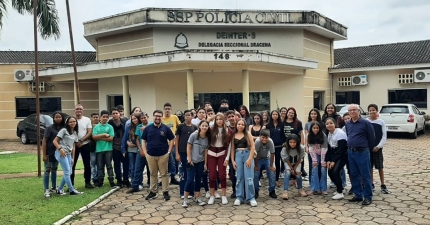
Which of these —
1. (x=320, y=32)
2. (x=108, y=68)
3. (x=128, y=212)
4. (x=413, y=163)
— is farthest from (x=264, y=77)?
(x=128, y=212)

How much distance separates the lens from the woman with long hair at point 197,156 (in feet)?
18.9

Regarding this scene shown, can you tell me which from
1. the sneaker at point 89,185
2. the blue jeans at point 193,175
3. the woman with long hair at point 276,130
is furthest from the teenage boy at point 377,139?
the sneaker at point 89,185

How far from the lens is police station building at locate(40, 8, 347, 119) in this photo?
49.0ft

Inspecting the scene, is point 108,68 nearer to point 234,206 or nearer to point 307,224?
point 234,206

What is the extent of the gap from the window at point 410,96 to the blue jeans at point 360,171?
13975 millimetres

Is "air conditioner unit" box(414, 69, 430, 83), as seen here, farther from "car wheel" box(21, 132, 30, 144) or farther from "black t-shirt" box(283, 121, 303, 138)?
"car wheel" box(21, 132, 30, 144)

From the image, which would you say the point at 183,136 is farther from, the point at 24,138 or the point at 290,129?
the point at 24,138

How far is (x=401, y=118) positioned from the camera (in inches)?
555

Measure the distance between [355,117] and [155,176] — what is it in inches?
134

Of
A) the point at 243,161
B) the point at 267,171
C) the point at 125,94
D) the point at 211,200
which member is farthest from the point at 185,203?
the point at 125,94

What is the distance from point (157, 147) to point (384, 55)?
17.5 meters

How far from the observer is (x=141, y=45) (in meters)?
15.9

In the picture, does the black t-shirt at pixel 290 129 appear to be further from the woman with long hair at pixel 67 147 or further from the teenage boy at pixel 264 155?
the woman with long hair at pixel 67 147

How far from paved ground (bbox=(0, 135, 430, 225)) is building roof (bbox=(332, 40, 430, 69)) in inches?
502
